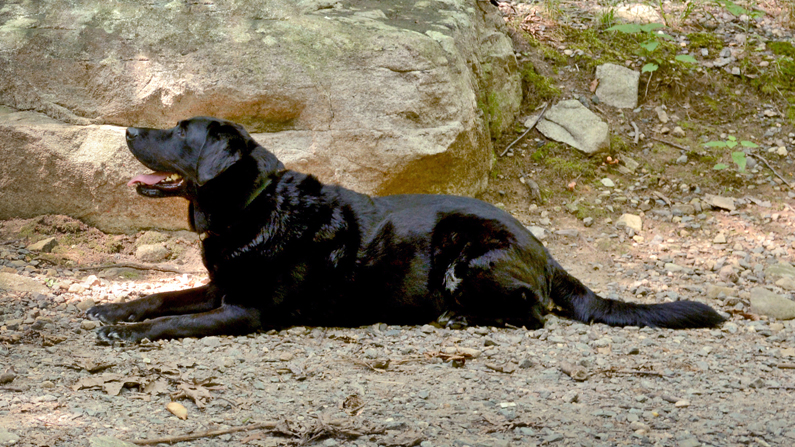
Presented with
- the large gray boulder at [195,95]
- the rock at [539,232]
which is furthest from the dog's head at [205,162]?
the rock at [539,232]

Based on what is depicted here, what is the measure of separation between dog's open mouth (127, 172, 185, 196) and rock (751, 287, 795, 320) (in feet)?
12.2

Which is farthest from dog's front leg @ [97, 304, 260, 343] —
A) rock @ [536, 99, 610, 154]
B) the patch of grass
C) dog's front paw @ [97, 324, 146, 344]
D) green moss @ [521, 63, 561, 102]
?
the patch of grass

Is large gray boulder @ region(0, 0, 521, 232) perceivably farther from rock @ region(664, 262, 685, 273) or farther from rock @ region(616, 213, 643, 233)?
rock @ region(664, 262, 685, 273)

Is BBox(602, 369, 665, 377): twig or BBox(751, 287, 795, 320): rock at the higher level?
BBox(602, 369, 665, 377): twig

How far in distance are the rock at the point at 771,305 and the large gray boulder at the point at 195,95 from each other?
2.43 meters

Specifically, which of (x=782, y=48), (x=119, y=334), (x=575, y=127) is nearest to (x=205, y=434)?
(x=119, y=334)

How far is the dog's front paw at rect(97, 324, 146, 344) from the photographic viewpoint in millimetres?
3785

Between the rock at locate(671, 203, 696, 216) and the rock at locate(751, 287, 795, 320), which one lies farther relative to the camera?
the rock at locate(671, 203, 696, 216)

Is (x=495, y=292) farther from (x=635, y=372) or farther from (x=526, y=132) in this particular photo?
(x=526, y=132)

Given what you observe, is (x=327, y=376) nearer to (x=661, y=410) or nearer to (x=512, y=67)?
(x=661, y=410)

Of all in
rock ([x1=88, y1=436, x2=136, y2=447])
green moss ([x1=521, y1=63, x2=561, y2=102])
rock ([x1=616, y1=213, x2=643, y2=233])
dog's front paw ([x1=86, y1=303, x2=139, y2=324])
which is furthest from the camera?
green moss ([x1=521, y1=63, x2=561, y2=102])

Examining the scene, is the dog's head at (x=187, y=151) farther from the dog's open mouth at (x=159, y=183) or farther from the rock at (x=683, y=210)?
the rock at (x=683, y=210)

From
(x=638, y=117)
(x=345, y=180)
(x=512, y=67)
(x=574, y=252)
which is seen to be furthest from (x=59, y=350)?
(x=638, y=117)

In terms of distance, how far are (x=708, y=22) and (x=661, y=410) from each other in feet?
22.2
